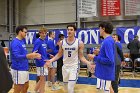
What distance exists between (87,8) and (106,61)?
1164cm

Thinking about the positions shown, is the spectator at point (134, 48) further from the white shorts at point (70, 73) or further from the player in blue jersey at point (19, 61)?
the player in blue jersey at point (19, 61)

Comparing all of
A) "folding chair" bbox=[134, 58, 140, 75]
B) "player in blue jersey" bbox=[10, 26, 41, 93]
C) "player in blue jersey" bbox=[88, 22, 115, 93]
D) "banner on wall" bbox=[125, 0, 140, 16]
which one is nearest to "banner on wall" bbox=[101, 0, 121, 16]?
"banner on wall" bbox=[125, 0, 140, 16]

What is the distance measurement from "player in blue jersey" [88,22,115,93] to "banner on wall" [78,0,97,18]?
1122 centimetres

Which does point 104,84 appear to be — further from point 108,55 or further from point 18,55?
point 18,55

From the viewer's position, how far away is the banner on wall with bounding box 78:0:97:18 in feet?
52.3

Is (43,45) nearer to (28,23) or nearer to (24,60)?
Result: (24,60)

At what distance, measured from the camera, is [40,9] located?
1864 centimetres

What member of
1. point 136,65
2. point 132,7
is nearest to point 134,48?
point 136,65

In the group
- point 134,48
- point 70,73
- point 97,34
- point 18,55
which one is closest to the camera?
point 18,55

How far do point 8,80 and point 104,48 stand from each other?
8.51 ft

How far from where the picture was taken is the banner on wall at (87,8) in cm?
1593

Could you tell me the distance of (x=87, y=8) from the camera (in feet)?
52.6

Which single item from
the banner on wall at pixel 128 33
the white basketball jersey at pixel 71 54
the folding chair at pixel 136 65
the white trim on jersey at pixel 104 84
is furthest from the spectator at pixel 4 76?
the banner on wall at pixel 128 33

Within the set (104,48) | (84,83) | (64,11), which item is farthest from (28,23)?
(104,48)
